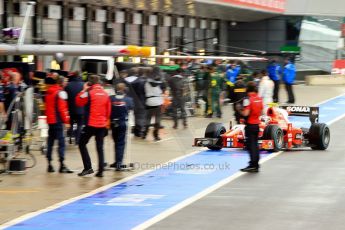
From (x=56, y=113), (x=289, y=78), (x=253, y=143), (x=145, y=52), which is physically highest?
(x=145, y=52)

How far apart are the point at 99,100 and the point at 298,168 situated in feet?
13.4

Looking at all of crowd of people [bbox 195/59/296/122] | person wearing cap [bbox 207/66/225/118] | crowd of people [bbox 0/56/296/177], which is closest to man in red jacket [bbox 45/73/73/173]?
crowd of people [bbox 0/56/296/177]

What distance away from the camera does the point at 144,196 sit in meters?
13.9

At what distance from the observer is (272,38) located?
183ft

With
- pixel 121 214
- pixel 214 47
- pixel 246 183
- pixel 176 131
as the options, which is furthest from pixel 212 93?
pixel 214 47

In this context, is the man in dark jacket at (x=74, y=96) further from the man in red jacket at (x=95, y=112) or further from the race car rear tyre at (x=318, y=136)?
the race car rear tyre at (x=318, y=136)

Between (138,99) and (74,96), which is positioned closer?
(74,96)

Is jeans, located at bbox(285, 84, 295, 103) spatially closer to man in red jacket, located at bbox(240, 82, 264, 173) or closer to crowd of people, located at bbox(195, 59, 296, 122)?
crowd of people, located at bbox(195, 59, 296, 122)

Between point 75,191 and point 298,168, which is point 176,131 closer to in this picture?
point 298,168

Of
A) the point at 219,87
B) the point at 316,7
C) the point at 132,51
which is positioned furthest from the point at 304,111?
the point at 316,7

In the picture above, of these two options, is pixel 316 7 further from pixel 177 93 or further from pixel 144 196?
pixel 144 196

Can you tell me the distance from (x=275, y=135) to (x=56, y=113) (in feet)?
17.5

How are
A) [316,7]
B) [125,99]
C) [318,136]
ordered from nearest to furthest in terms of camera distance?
1. [125,99]
2. [318,136]
3. [316,7]

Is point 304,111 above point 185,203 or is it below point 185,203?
above
